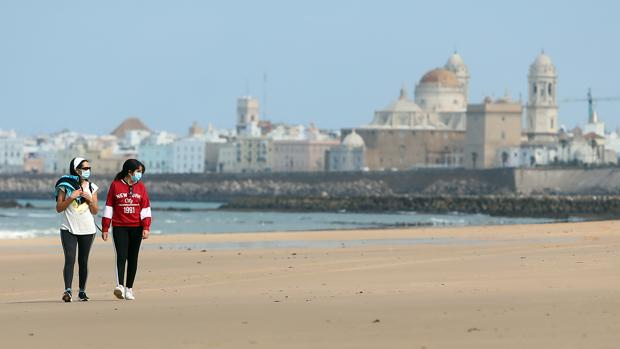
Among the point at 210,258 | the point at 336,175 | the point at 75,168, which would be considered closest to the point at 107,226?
the point at 75,168

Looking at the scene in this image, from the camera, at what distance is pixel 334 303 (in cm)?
1282

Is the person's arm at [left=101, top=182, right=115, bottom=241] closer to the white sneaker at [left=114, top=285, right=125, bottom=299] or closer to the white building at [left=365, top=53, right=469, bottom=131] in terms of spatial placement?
the white sneaker at [left=114, top=285, right=125, bottom=299]

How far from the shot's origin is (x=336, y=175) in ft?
442

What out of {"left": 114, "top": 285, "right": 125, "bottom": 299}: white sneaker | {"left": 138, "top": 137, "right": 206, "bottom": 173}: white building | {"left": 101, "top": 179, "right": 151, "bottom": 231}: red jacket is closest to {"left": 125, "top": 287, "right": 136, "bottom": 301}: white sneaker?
{"left": 114, "top": 285, "right": 125, "bottom": 299}: white sneaker

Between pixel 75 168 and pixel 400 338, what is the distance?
13.1 ft

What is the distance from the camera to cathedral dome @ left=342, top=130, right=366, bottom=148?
5837 inches

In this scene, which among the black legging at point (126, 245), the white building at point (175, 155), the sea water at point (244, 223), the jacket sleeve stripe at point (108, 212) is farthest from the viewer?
the white building at point (175, 155)

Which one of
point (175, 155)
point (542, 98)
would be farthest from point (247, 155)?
point (542, 98)

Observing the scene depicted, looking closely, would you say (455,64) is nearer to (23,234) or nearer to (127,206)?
(23,234)

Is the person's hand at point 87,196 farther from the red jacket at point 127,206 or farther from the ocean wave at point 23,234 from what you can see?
the ocean wave at point 23,234

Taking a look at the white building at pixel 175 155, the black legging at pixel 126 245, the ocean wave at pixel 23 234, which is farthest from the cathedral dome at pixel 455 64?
the black legging at pixel 126 245

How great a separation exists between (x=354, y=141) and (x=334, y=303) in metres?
136

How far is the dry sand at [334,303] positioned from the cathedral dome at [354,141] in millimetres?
126302

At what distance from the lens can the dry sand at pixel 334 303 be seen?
34.6 feet
